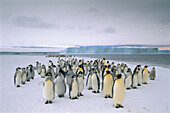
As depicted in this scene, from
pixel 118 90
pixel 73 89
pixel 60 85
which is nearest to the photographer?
pixel 118 90

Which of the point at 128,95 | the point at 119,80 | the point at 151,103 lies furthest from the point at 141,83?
the point at 119,80

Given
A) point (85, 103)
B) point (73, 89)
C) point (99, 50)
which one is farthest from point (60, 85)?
point (99, 50)

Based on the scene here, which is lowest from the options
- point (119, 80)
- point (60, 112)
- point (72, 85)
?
point (60, 112)

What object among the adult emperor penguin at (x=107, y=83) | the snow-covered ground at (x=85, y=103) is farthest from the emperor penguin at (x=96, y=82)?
the adult emperor penguin at (x=107, y=83)

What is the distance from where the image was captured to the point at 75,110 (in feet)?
12.7

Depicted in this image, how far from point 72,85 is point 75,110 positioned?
904mm

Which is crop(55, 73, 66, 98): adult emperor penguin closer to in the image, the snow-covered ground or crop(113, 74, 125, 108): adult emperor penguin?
the snow-covered ground

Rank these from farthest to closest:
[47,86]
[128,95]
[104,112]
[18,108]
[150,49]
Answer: [150,49] < [128,95] < [47,86] < [18,108] < [104,112]

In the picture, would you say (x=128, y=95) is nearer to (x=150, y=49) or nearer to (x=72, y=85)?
(x=72, y=85)

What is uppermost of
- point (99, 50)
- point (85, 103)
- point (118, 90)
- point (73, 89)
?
point (99, 50)

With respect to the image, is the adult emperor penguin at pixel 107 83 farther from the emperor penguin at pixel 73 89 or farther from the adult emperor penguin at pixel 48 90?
the adult emperor penguin at pixel 48 90

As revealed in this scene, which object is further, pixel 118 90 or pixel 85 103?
pixel 85 103

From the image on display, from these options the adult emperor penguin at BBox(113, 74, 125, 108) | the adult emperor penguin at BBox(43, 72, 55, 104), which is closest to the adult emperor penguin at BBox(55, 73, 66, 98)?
the adult emperor penguin at BBox(43, 72, 55, 104)

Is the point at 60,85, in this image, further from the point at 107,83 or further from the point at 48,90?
the point at 107,83
